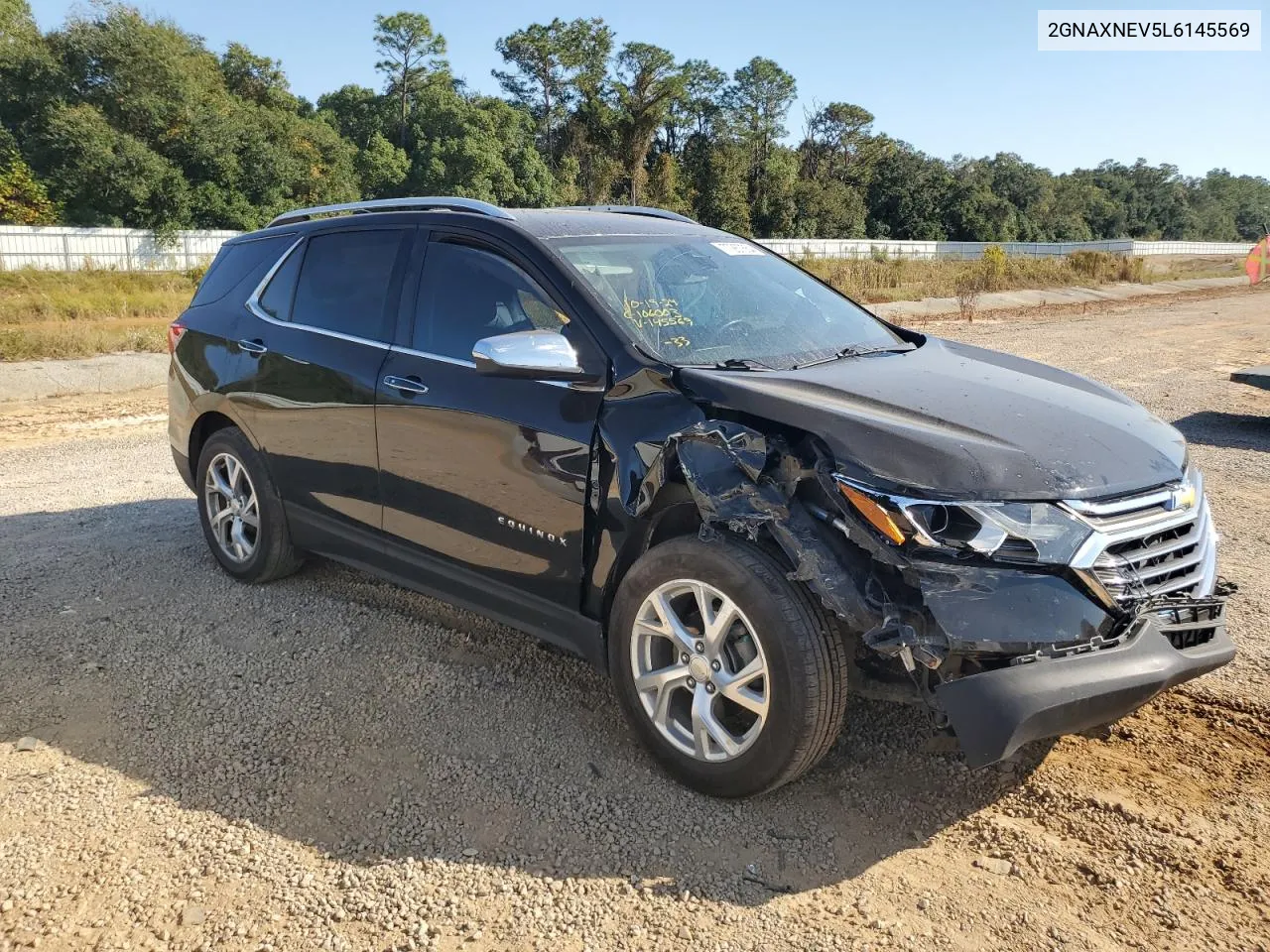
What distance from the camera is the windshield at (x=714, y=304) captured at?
354 centimetres

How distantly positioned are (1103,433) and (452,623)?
9.42 ft

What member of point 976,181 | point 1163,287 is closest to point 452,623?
point 1163,287

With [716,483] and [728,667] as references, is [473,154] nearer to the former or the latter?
[716,483]

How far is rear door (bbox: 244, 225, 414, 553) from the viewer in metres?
4.19

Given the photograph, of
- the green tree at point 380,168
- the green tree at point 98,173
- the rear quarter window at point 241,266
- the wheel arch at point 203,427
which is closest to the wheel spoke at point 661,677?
the wheel arch at point 203,427

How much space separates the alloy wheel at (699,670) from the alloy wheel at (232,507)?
257cm

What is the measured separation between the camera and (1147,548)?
287 centimetres

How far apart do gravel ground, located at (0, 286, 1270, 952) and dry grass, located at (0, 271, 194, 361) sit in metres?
11.0

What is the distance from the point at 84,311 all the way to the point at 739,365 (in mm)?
23916

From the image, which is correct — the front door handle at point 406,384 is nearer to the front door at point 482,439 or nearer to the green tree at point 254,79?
the front door at point 482,439

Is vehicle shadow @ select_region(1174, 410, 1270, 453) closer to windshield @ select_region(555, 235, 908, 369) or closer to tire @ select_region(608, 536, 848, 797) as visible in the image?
windshield @ select_region(555, 235, 908, 369)

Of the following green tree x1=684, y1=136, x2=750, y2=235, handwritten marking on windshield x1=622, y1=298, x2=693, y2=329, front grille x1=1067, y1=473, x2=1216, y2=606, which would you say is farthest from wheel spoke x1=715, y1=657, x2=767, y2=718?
green tree x1=684, y1=136, x2=750, y2=235

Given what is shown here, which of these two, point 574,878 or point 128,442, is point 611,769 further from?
point 128,442

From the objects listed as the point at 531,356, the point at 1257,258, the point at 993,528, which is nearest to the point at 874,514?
the point at 993,528
